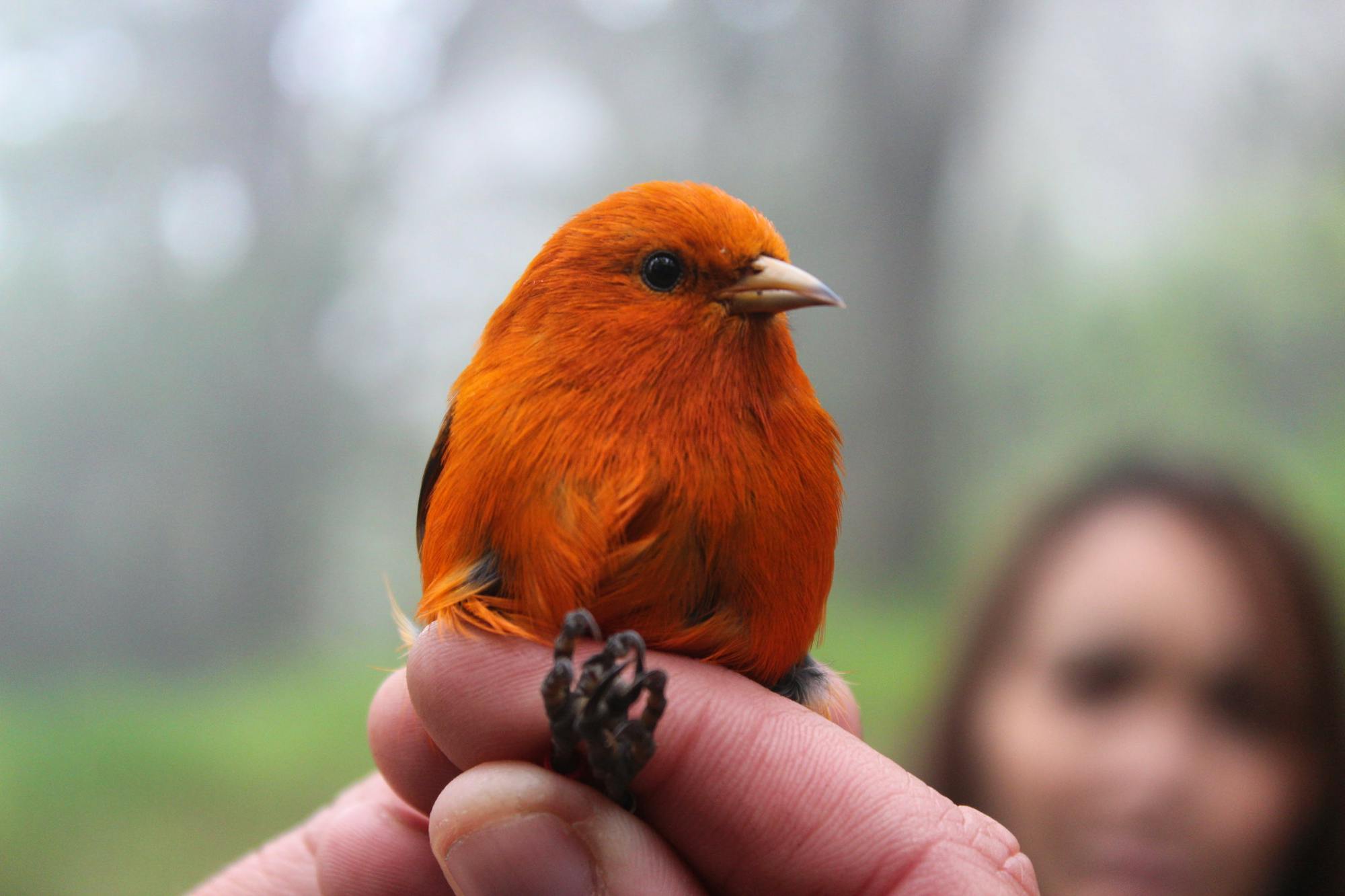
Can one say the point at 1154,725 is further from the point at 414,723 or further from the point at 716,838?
the point at 414,723

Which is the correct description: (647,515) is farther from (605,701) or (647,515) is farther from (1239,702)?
(1239,702)

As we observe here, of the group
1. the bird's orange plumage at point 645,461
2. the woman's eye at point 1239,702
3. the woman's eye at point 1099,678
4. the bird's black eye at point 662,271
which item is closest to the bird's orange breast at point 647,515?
the bird's orange plumage at point 645,461

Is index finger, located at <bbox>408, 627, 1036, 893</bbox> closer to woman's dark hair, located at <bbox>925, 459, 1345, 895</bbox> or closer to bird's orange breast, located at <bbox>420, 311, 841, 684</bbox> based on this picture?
bird's orange breast, located at <bbox>420, 311, 841, 684</bbox>

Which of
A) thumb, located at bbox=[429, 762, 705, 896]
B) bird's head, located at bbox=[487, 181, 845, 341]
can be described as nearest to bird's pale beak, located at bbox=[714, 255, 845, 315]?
bird's head, located at bbox=[487, 181, 845, 341]

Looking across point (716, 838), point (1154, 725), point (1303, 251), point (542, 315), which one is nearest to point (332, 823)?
point (716, 838)

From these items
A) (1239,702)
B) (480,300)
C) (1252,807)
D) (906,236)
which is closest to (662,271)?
(480,300)

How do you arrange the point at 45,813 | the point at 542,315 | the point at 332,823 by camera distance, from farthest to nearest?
the point at 45,813
the point at 332,823
the point at 542,315
